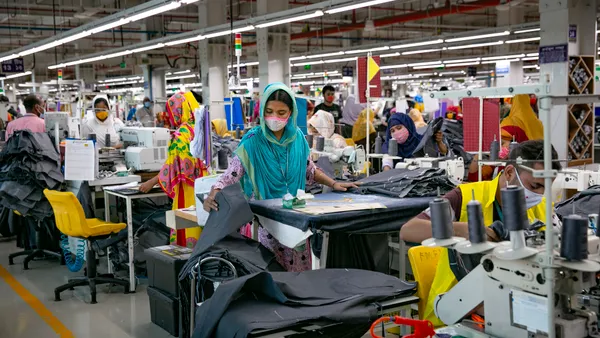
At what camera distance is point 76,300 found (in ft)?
17.4

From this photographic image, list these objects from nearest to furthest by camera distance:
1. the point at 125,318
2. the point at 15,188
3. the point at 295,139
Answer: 1. the point at 295,139
2. the point at 125,318
3. the point at 15,188

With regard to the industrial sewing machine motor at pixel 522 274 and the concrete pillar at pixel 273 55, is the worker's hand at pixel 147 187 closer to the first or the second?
the industrial sewing machine motor at pixel 522 274

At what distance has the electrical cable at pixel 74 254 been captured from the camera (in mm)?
5753

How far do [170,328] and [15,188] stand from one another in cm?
271

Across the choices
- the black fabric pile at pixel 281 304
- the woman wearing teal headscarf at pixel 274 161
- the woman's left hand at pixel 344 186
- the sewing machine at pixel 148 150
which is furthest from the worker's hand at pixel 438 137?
the black fabric pile at pixel 281 304

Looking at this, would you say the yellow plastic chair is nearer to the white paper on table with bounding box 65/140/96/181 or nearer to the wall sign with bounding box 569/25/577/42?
the white paper on table with bounding box 65/140/96/181

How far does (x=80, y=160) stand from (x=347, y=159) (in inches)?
95.8

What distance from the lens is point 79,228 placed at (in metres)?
5.15

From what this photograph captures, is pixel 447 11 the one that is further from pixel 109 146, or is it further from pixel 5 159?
pixel 5 159

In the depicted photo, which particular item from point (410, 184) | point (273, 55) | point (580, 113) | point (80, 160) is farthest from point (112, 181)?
point (273, 55)

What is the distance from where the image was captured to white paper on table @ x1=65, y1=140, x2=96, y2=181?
5902 mm

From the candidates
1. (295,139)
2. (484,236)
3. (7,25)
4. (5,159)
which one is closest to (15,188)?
(5,159)

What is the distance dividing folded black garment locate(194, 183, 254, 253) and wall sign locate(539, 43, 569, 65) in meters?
6.28

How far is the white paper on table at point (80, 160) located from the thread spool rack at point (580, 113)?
19.4ft
